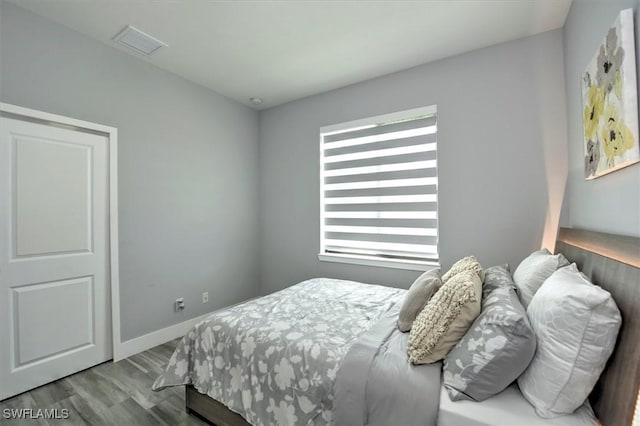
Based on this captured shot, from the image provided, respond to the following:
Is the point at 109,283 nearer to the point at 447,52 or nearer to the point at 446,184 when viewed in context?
the point at 446,184

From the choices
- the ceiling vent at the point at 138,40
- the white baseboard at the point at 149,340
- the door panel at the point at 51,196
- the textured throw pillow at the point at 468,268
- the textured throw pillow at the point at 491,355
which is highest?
the ceiling vent at the point at 138,40

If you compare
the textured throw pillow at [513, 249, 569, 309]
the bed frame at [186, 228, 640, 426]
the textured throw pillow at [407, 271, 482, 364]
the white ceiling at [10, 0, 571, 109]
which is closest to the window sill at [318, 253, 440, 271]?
the textured throw pillow at [513, 249, 569, 309]

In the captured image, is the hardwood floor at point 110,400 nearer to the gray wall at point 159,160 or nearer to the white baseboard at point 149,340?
the white baseboard at point 149,340

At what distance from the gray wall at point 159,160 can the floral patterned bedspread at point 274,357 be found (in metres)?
1.32

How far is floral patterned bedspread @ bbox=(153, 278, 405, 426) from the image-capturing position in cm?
137

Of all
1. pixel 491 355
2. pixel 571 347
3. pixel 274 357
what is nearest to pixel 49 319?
pixel 274 357

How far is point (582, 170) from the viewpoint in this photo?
1.86 meters

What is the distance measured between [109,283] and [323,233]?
221cm

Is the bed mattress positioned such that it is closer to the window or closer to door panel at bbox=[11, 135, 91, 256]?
the window

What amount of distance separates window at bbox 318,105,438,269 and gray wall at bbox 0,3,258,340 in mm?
1175

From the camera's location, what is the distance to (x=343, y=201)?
3328mm

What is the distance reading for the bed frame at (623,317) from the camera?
846 millimetres

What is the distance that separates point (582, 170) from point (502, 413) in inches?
67.6

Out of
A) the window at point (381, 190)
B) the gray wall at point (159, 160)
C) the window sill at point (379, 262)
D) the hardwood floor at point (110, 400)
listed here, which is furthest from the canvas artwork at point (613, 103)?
the gray wall at point (159, 160)
